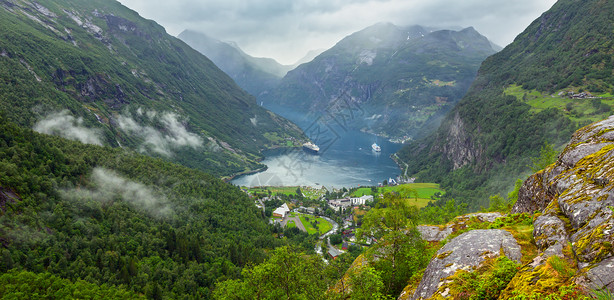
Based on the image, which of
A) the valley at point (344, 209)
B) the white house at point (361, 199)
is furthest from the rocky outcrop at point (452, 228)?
the white house at point (361, 199)

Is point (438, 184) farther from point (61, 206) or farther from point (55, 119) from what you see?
point (55, 119)

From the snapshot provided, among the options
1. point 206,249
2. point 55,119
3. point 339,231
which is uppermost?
point 55,119

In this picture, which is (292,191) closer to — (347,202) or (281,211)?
(347,202)

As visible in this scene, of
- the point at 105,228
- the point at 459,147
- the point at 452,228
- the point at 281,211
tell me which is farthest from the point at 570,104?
the point at 105,228

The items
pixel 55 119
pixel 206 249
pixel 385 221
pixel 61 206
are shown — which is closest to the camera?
pixel 385 221

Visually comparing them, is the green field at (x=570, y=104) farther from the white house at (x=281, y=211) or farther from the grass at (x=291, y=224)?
the white house at (x=281, y=211)

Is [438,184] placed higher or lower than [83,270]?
higher

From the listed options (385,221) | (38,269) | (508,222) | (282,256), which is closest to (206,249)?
(38,269)
